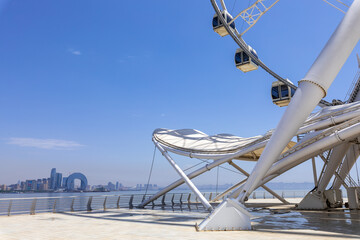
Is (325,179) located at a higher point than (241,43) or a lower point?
lower

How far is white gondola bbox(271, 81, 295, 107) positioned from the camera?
25578mm

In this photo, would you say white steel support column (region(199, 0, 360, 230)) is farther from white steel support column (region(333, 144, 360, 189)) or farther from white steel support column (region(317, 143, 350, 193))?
white steel support column (region(333, 144, 360, 189))

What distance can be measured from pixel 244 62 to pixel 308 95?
54.9 feet

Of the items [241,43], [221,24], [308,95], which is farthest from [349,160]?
[308,95]

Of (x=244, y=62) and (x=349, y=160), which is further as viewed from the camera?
(x=244, y=62)

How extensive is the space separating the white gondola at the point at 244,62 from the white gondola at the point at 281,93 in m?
2.66

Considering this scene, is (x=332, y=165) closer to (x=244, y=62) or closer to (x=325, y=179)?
(x=325, y=179)

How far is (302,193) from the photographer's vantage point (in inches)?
1468

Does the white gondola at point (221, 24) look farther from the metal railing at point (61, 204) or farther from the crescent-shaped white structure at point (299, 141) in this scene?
the metal railing at point (61, 204)

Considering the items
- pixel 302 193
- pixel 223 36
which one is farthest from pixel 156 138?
pixel 302 193

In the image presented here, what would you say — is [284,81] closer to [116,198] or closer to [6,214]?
[116,198]

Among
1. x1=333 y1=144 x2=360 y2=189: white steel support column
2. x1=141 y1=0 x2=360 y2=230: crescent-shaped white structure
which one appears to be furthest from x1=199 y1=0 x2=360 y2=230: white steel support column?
x1=333 y1=144 x2=360 y2=189: white steel support column

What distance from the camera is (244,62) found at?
25.0 meters

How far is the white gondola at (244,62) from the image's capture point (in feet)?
81.7
